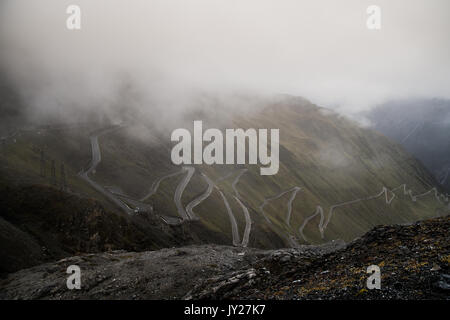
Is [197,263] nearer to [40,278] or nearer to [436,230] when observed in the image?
[40,278]

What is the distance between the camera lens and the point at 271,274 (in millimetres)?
29906

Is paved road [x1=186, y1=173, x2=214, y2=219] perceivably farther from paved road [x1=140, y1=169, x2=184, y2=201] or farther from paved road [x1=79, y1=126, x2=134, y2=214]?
paved road [x1=79, y1=126, x2=134, y2=214]

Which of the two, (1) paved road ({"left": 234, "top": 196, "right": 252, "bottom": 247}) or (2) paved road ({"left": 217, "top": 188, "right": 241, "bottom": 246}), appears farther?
(1) paved road ({"left": 234, "top": 196, "right": 252, "bottom": 247})

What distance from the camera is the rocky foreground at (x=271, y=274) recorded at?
2041cm

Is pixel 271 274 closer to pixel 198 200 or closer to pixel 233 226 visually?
pixel 233 226

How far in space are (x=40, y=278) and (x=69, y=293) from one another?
8.53m

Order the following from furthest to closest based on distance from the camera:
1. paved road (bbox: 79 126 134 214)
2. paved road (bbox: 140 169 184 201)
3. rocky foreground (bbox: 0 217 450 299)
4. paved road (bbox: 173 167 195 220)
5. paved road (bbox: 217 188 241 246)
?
1. paved road (bbox: 140 169 184 201)
2. paved road (bbox: 217 188 241 246)
3. paved road (bbox: 173 167 195 220)
4. paved road (bbox: 79 126 134 214)
5. rocky foreground (bbox: 0 217 450 299)

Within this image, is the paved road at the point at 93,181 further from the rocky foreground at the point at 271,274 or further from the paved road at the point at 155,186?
the rocky foreground at the point at 271,274

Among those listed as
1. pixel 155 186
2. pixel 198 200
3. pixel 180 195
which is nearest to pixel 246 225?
pixel 198 200

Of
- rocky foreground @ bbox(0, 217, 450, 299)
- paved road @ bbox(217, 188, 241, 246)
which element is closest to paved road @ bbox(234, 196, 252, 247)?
paved road @ bbox(217, 188, 241, 246)

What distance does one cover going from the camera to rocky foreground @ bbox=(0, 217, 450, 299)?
20.4m

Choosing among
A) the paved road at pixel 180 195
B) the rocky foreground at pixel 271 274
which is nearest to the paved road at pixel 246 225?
the paved road at pixel 180 195

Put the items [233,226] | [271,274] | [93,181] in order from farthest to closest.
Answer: [233,226], [93,181], [271,274]

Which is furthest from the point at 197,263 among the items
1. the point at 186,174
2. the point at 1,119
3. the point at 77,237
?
the point at 1,119
